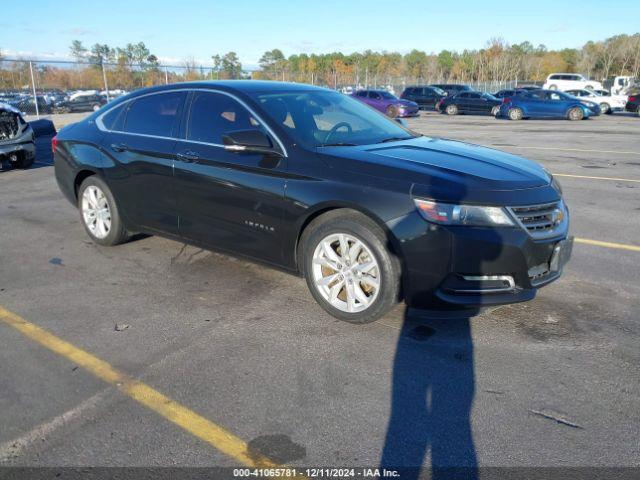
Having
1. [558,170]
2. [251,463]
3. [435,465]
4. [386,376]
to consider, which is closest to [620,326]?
[386,376]

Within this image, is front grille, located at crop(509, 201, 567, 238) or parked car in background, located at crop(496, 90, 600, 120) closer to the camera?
front grille, located at crop(509, 201, 567, 238)

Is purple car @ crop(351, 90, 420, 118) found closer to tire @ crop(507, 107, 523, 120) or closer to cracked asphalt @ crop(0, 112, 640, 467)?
tire @ crop(507, 107, 523, 120)

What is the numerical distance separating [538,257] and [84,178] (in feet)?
15.2

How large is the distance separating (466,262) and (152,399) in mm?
2045

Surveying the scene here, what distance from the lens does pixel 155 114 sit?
16.8ft

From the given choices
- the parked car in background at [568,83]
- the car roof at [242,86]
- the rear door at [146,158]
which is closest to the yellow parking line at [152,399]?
the rear door at [146,158]

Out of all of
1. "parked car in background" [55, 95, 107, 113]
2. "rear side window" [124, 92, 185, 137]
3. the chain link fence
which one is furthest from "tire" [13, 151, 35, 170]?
"parked car in background" [55, 95, 107, 113]

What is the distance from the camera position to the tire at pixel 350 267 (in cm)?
366

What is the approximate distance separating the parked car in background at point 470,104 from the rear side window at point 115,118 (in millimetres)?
26816

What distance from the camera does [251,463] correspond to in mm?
2527

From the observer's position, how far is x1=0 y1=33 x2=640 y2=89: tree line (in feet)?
87.5

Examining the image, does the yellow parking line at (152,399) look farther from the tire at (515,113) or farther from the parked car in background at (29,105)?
the tire at (515,113)

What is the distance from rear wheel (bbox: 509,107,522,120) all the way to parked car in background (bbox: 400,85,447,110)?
7.29 meters

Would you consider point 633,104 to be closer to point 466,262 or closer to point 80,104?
point 80,104
